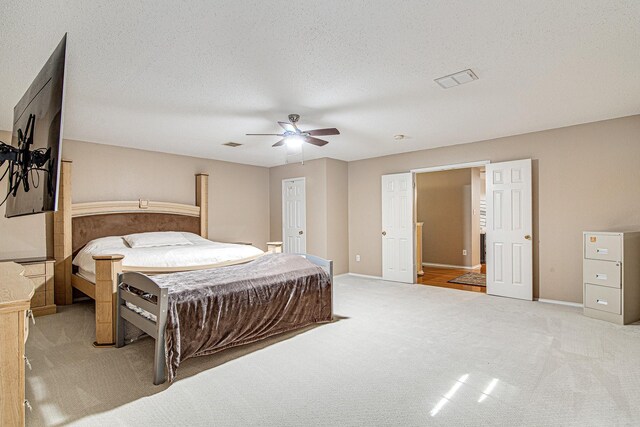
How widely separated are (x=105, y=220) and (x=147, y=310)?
3.09 metres

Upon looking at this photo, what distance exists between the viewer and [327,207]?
20.9 ft

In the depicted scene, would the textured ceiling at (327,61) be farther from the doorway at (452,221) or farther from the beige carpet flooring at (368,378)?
the doorway at (452,221)

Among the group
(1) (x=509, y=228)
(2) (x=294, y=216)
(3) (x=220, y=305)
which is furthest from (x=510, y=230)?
(3) (x=220, y=305)

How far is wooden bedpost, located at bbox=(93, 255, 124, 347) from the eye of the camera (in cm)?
311

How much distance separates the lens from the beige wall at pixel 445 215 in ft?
25.0

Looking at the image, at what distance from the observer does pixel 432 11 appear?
74.8 inches

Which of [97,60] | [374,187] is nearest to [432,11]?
[97,60]

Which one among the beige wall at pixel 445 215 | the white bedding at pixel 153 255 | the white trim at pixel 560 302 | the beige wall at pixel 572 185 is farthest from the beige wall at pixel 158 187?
the white trim at pixel 560 302

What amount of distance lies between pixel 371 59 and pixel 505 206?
11.4ft

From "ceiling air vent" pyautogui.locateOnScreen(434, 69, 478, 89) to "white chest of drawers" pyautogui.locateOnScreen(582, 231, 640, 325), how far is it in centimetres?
253

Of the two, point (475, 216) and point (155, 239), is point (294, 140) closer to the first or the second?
point (155, 239)

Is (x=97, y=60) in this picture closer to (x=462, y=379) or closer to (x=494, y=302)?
(x=462, y=379)

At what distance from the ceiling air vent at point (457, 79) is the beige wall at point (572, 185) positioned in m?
2.48

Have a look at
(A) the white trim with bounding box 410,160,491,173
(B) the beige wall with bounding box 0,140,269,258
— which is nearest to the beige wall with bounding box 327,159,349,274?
(A) the white trim with bounding box 410,160,491,173
